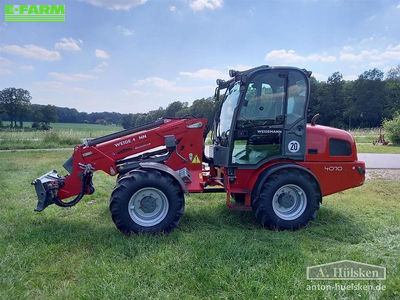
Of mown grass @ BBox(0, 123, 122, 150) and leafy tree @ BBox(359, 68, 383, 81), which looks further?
leafy tree @ BBox(359, 68, 383, 81)

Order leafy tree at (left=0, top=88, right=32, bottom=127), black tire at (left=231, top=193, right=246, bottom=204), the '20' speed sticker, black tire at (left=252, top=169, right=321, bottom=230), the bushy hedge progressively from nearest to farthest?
black tire at (left=252, top=169, right=321, bottom=230)
the '20' speed sticker
black tire at (left=231, top=193, right=246, bottom=204)
the bushy hedge
leafy tree at (left=0, top=88, right=32, bottom=127)

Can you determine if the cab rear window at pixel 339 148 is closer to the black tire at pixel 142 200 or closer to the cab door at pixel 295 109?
the cab door at pixel 295 109

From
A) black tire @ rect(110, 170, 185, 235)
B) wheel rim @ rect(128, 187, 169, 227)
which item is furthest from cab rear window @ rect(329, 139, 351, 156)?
wheel rim @ rect(128, 187, 169, 227)

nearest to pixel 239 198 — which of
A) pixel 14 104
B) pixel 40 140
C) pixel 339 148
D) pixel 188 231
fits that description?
pixel 188 231

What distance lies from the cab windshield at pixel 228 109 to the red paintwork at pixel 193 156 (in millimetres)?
413

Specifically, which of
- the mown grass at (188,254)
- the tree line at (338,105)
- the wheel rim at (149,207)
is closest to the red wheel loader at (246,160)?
the wheel rim at (149,207)

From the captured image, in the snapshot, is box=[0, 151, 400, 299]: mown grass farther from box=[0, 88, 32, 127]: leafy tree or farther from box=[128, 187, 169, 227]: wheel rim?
box=[0, 88, 32, 127]: leafy tree

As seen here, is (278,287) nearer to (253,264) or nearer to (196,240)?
(253,264)

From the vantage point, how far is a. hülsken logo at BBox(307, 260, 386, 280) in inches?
117

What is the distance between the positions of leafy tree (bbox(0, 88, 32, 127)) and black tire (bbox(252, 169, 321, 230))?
61416 millimetres

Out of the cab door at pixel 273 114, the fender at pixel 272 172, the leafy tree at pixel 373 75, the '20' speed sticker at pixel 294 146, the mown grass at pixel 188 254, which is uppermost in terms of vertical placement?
the leafy tree at pixel 373 75

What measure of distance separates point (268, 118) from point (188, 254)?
2.51m

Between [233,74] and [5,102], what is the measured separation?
210 feet

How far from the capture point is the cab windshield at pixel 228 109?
4.80 metres
